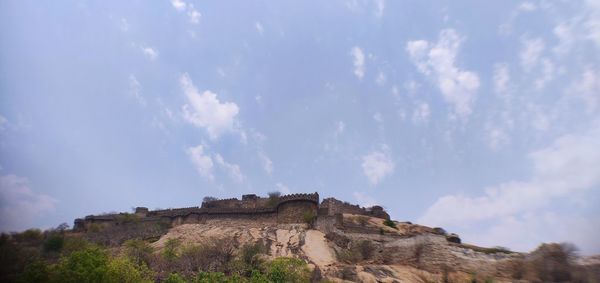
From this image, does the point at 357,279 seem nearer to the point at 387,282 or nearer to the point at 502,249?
the point at 387,282

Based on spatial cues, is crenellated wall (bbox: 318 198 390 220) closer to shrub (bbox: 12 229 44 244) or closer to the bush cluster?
the bush cluster

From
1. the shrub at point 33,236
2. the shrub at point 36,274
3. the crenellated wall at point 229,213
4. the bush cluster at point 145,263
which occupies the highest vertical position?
the crenellated wall at point 229,213

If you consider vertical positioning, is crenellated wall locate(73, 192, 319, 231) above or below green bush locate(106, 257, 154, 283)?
above

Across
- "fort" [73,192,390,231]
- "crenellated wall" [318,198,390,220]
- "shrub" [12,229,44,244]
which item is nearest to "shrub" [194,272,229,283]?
"fort" [73,192,390,231]

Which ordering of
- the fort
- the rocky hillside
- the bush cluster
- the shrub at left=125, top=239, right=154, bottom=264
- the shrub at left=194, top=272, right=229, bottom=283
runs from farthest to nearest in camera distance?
the fort, the shrub at left=125, top=239, right=154, bottom=264, the rocky hillside, the shrub at left=194, top=272, right=229, bottom=283, the bush cluster

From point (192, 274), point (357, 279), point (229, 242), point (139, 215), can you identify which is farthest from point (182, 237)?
point (357, 279)

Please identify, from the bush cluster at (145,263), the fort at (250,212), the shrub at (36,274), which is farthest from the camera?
the fort at (250,212)

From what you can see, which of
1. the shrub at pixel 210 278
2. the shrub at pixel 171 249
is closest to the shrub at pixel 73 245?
the shrub at pixel 171 249

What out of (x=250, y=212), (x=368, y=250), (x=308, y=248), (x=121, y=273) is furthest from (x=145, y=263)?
(x=368, y=250)

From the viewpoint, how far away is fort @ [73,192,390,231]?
1614 inches

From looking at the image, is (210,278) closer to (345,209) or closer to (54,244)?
(345,209)

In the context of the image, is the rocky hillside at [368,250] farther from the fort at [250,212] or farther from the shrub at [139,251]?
the shrub at [139,251]

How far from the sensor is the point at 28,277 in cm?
1658

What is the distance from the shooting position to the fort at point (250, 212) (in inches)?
1614
